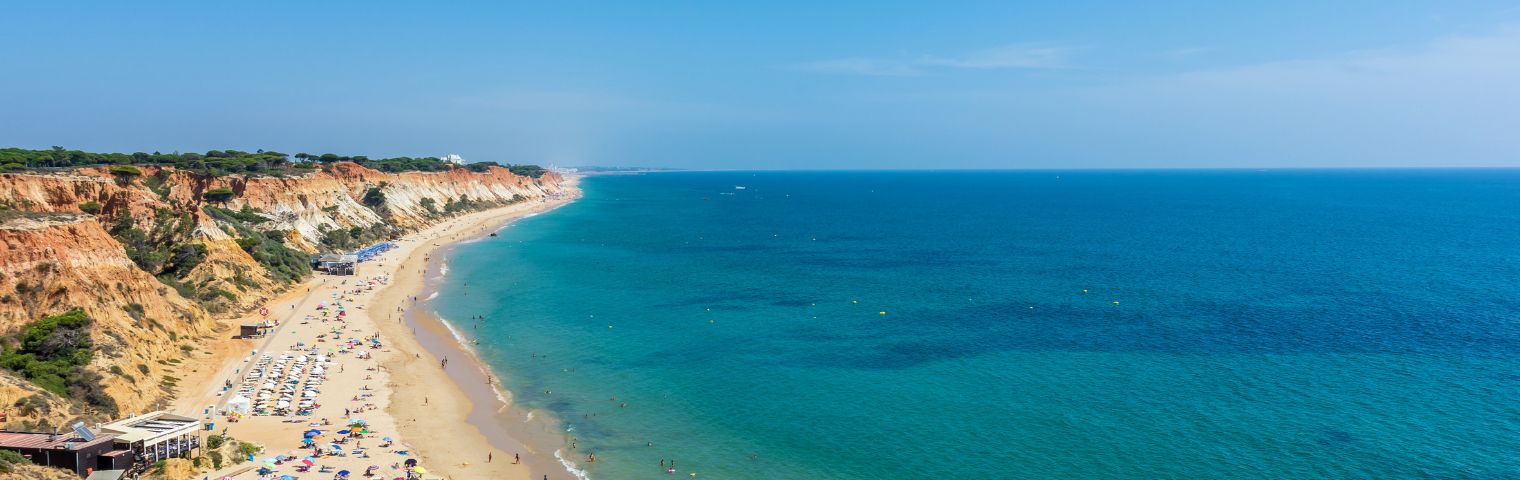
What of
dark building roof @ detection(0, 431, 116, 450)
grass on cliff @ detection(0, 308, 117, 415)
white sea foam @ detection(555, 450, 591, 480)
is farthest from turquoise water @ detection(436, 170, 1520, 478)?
grass on cliff @ detection(0, 308, 117, 415)

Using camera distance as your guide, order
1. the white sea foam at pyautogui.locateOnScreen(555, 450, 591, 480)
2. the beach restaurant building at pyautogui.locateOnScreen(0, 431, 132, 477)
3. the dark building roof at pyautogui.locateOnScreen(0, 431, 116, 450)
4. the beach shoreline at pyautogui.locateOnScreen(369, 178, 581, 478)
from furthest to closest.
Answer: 1. the beach shoreline at pyautogui.locateOnScreen(369, 178, 581, 478)
2. the white sea foam at pyautogui.locateOnScreen(555, 450, 591, 480)
3. the dark building roof at pyautogui.locateOnScreen(0, 431, 116, 450)
4. the beach restaurant building at pyautogui.locateOnScreen(0, 431, 132, 477)

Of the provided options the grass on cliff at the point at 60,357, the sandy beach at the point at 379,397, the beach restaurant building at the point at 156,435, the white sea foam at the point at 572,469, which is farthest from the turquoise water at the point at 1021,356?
the grass on cliff at the point at 60,357

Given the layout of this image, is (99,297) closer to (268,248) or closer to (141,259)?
(141,259)

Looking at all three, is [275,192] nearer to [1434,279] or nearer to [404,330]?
[404,330]

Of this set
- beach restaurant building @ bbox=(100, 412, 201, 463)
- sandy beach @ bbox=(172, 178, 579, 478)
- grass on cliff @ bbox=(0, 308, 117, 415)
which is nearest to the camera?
beach restaurant building @ bbox=(100, 412, 201, 463)

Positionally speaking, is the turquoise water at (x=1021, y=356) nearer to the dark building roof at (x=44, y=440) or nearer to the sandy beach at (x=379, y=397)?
the sandy beach at (x=379, y=397)

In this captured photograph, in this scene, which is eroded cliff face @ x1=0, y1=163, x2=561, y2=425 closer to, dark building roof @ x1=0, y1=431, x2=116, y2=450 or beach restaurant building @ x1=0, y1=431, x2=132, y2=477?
dark building roof @ x1=0, y1=431, x2=116, y2=450

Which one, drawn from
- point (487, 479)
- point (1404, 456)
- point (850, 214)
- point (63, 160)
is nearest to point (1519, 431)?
point (1404, 456)
